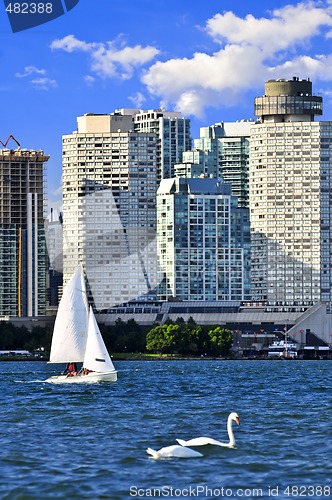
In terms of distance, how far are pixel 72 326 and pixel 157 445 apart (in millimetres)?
49966

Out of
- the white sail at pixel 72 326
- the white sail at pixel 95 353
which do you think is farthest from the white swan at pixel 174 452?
the white sail at pixel 72 326

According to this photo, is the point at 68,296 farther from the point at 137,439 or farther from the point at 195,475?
the point at 195,475

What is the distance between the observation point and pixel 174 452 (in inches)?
1874

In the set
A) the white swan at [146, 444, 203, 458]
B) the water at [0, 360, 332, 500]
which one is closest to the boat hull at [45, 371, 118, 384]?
the water at [0, 360, 332, 500]

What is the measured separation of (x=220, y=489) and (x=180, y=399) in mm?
40291

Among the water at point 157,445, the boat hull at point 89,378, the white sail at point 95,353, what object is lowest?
the water at point 157,445

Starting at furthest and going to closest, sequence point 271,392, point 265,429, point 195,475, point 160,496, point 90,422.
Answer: point 271,392
point 90,422
point 265,429
point 195,475
point 160,496

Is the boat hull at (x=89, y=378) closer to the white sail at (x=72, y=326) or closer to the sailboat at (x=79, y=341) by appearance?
the sailboat at (x=79, y=341)

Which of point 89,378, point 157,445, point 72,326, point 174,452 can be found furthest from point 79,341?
point 174,452

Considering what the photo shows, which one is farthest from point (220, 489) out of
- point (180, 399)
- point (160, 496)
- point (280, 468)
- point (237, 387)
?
point (237, 387)

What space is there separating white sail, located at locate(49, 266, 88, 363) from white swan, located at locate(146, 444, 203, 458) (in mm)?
53868

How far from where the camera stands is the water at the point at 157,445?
139 ft

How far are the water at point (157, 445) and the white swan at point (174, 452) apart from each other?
34 centimetres

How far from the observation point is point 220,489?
4169 centimetres
